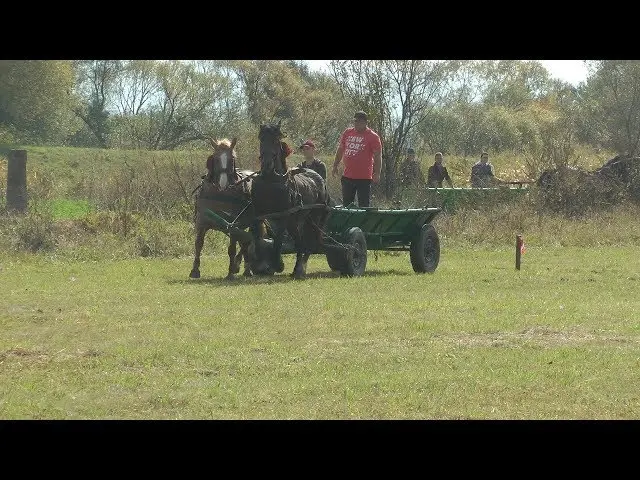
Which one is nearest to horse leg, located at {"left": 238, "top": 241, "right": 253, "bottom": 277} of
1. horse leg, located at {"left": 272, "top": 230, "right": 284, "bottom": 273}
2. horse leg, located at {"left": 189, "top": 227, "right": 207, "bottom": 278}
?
horse leg, located at {"left": 272, "top": 230, "right": 284, "bottom": 273}

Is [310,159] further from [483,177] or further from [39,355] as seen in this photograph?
[483,177]

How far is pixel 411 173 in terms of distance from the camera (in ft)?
96.8

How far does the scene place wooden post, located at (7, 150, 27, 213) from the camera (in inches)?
972

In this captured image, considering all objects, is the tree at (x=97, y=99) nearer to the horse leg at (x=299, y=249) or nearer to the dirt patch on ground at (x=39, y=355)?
the horse leg at (x=299, y=249)

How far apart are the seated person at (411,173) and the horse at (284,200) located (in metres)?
11.3

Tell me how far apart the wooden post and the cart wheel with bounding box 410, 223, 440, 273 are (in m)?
9.06

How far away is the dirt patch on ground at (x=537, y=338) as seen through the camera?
37.7ft

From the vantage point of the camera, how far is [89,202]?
2550 centimetres

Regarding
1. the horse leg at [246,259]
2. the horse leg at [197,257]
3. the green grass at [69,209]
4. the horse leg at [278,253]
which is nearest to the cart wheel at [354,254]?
the horse leg at [278,253]

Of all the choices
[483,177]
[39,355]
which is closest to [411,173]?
[483,177]
